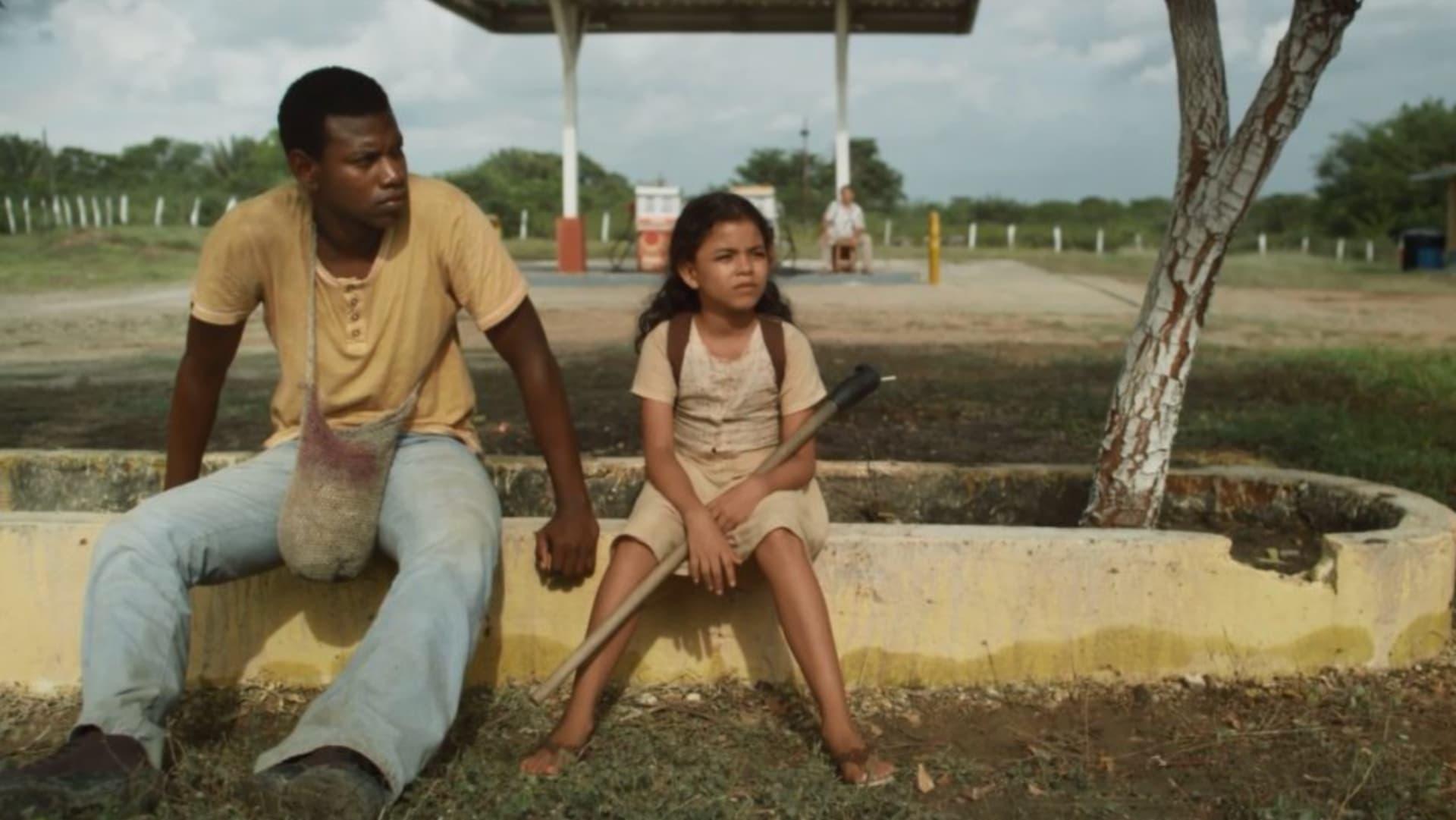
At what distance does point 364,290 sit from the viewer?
3146mm

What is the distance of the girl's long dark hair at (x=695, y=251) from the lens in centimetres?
324

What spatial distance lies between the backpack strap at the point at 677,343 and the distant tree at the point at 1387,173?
135 ft

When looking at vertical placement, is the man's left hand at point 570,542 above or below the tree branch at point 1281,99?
below

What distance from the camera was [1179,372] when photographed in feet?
12.1

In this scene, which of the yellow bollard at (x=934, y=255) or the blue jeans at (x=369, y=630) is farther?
the yellow bollard at (x=934, y=255)

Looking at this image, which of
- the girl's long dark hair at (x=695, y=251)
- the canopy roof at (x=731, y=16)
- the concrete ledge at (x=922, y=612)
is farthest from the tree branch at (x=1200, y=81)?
the canopy roof at (x=731, y=16)

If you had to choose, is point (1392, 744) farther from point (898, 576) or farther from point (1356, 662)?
point (898, 576)

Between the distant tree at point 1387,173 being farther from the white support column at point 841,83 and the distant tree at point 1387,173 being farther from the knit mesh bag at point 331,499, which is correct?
the knit mesh bag at point 331,499

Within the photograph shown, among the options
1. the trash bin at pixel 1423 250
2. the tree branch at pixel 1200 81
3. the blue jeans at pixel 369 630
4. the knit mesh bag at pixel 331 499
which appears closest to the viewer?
the blue jeans at pixel 369 630

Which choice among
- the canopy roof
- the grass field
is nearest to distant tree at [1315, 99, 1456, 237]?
the grass field

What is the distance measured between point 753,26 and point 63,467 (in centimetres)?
1670

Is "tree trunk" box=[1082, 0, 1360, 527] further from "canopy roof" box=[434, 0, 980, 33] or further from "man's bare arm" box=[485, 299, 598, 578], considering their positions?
"canopy roof" box=[434, 0, 980, 33]

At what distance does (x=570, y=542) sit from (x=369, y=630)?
515mm

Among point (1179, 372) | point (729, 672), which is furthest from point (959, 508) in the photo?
point (729, 672)
